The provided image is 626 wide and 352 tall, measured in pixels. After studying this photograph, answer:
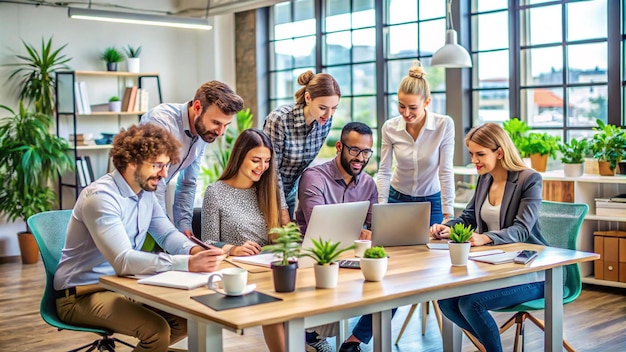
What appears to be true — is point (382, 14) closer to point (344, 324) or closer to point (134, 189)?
point (344, 324)

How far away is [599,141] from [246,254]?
11.0ft

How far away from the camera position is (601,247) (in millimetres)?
5641

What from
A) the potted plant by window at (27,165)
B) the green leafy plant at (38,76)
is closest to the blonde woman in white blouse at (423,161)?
the potted plant by window at (27,165)

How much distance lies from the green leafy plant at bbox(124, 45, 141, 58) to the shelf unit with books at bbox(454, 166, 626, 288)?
15.4 feet

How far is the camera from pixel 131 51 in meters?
8.41

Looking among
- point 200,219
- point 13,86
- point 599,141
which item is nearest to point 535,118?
point 599,141

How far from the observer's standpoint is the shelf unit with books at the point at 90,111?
782 cm

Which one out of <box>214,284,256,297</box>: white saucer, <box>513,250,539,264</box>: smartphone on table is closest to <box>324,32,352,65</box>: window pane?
<box>513,250,539,264</box>: smartphone on table

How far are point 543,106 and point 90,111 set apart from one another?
4.58 metres

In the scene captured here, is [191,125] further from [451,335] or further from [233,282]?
[451,335]

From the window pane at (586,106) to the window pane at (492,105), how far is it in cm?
58

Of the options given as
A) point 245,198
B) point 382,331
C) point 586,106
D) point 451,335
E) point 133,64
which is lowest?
point 451,335

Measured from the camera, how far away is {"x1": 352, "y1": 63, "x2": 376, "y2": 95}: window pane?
25.6 feet

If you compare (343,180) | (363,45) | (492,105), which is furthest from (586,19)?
(343,180)
